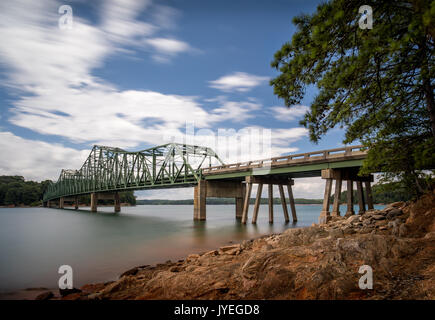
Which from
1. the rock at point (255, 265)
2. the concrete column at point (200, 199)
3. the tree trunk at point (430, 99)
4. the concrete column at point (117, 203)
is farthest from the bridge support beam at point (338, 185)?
the concrete column at point (117, 203)

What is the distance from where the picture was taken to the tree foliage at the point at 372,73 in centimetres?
647

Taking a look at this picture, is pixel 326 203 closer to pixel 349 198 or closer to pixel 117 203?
pixel 349 198

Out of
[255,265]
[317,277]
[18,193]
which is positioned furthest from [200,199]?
[18,193]

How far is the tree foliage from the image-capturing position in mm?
6473

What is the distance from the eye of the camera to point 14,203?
490 ft

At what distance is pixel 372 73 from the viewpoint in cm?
832

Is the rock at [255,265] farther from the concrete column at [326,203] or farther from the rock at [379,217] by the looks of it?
the concrete column at [326,203]

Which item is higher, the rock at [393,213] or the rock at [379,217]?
the rock at [393,213]

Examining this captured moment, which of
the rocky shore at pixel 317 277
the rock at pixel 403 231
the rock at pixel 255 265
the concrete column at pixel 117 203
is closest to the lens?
the rocky shore at pixel 317 277

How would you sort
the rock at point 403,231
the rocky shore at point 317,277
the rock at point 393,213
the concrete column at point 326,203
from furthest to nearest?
the concrete column at point 326,203, the rock at point 393,213, the rock at point 403,231, the rocky shore at point 317,277

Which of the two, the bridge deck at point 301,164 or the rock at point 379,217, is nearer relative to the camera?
the rock at point 379,217

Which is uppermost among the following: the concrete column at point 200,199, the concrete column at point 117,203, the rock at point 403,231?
the rock at point 403,231
